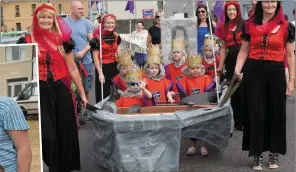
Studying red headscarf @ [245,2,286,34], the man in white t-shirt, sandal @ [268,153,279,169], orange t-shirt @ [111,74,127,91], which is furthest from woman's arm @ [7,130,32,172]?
the man in white t-shirt

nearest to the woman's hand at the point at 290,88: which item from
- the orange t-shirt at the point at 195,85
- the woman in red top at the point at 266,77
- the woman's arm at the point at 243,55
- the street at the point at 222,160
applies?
the woman in red top at the point at 266,77

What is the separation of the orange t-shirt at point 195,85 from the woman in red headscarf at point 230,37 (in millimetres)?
465

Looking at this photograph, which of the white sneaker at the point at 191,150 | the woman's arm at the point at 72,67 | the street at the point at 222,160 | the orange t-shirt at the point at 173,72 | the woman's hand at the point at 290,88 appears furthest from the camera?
the orange t-shirt at the point at 173,72

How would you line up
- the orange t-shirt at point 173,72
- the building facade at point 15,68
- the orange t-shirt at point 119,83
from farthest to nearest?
the orange t-shirt at point 173,72, the orange t-shirt at point 119,83, the building facade at point 15,68

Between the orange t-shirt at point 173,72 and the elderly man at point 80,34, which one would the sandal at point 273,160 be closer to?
the orange t-shirt at point 173,72

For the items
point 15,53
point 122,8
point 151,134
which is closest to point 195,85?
point 151,134

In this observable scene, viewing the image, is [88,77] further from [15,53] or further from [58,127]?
[15,53]

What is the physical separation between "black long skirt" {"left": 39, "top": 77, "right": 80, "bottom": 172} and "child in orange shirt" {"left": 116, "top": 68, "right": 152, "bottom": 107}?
1077 millimetres

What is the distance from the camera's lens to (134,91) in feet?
17.4

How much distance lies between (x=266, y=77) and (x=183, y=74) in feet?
4.37

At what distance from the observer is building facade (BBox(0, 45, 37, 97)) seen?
6.66 feet

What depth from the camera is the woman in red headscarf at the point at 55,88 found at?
3846 mm

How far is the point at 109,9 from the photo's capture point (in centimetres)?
1244

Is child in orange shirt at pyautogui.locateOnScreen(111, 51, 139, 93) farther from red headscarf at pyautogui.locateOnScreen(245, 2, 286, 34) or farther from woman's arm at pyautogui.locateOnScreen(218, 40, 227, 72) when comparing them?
red headscarf at pyautogui.locateOnScreen(245, 2, 286, 34)
